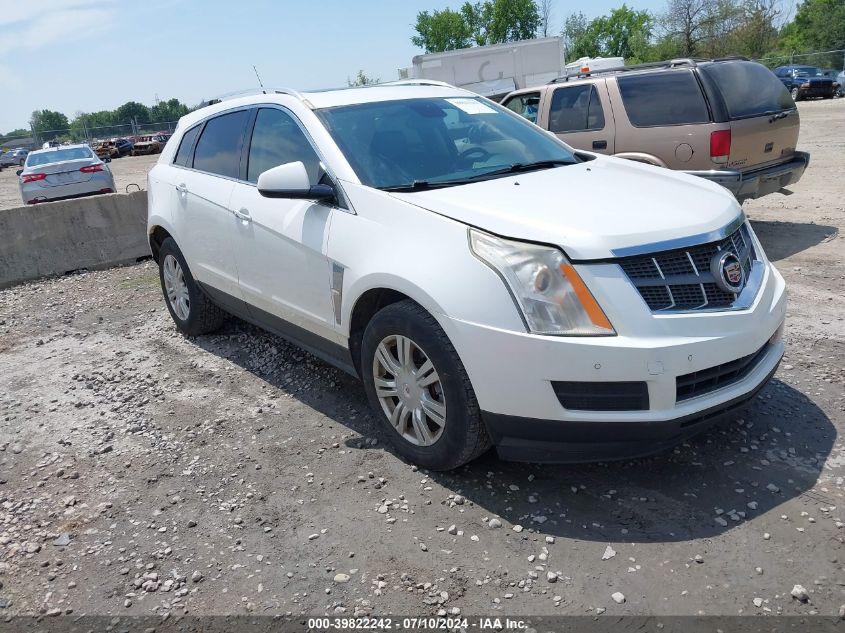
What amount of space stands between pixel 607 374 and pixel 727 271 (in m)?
0.79

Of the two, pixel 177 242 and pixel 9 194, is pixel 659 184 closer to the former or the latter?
pixel 177 242

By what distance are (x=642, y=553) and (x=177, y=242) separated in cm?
414

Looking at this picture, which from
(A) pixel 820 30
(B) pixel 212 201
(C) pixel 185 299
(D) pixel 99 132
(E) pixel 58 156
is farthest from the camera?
(A) pixel 820 30

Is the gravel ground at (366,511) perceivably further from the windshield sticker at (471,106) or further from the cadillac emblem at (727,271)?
the windshield sticker at (471,106)

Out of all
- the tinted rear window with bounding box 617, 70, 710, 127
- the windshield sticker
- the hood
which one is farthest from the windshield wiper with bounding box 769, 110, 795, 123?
the hood

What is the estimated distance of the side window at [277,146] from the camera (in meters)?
4.32

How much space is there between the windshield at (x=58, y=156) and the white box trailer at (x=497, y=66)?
7.55 metres

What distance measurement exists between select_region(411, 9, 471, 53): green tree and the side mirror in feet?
247

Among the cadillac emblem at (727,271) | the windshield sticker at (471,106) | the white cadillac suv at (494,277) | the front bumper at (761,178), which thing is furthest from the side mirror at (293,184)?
the front bumper at (761,178)

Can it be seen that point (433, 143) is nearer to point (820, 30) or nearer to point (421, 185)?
point (421, 185)

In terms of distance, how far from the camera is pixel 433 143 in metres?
4.30

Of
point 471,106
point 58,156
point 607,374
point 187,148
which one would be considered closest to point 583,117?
point 471,106

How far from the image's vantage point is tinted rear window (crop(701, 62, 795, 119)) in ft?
25.1

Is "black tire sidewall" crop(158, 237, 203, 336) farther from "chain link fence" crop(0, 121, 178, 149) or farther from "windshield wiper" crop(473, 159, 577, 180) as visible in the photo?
"chain link fence" crop(0, 121, 178, 149)
